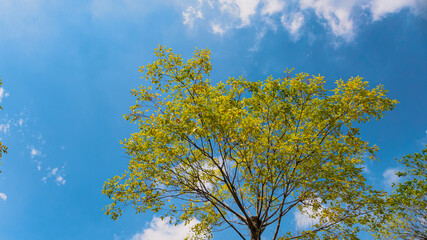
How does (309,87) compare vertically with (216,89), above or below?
below

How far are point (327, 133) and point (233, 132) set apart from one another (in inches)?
189

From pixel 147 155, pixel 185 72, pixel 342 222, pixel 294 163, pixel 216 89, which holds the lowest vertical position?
pixel 342 222

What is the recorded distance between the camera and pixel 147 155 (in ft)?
33.1

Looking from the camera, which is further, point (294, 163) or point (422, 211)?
point (422, 211)

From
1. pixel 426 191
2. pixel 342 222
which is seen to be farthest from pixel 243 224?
pixel 426 191

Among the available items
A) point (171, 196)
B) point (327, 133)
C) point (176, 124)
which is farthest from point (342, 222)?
point (176, 124)

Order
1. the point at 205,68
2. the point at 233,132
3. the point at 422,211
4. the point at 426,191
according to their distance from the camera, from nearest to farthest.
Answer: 1. the point at 233,132
2. the point at 205,68
3. the point at 426,191
4. the point at 422,211

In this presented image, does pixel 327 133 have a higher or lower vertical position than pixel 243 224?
higher

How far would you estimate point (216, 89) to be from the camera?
9930 mm

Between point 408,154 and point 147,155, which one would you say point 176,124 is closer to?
point 147,155

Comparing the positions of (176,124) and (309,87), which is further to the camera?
(309,87)

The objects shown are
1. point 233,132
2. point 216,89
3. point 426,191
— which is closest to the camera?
point 233,132

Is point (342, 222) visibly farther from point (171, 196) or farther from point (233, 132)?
point (171, 196)

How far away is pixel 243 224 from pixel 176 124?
5.25 metres
